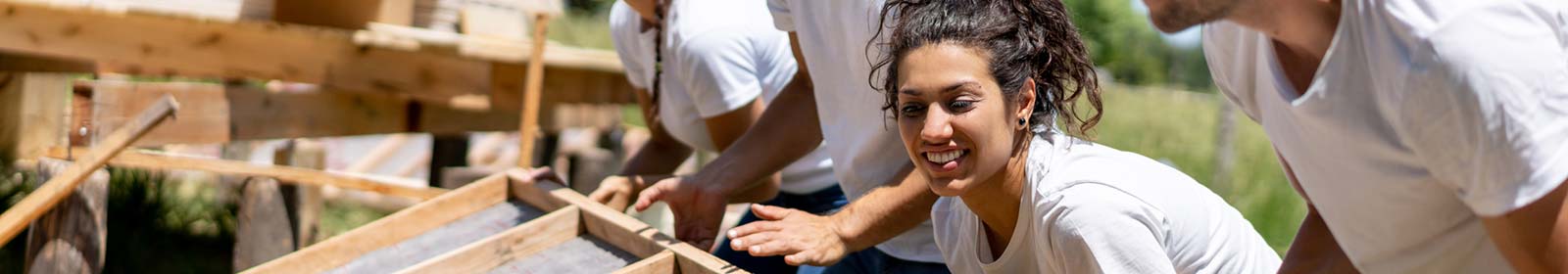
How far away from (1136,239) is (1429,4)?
1.76 ft

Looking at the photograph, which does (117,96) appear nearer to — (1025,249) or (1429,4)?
(1025,249)

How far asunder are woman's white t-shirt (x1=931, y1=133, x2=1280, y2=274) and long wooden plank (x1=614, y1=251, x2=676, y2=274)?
0.50 metres

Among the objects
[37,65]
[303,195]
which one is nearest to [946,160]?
[303,195]

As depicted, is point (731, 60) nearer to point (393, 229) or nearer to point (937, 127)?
point (393, 229)

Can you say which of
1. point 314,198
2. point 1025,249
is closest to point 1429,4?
point 1025,249

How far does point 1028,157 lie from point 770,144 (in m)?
0.90

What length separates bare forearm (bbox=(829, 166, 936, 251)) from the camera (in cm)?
242

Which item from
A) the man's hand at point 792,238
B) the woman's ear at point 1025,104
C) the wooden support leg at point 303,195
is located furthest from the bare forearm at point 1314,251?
the wooden support leg at point 303,195

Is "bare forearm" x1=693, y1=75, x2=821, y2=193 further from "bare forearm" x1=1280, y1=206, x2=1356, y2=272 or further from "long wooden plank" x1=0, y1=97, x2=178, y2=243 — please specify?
"long wooden plank" x1=0, y1=97, x2=178, y2=243

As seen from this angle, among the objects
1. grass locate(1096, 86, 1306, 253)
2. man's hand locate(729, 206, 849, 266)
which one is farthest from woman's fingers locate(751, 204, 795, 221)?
grass locate(1096, 86, 1306, 253)

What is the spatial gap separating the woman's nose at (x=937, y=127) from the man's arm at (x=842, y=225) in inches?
16.7

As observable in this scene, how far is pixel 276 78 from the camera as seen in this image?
15.9 ft

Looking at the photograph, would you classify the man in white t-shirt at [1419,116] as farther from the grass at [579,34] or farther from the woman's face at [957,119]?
the grass at [579,34]

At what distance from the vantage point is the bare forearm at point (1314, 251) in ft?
6.48
